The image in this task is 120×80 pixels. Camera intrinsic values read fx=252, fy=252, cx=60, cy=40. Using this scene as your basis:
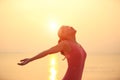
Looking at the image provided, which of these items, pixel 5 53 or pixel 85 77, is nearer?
pixel 5 53

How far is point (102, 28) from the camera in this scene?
1.63m

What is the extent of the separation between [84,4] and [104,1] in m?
0.14

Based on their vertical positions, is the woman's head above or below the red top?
above

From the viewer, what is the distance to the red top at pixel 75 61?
106 cm

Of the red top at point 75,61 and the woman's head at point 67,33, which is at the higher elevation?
the woman's head at point 67,33

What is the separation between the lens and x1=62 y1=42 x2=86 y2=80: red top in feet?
3.48

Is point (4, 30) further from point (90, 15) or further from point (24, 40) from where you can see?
point (90, 15)

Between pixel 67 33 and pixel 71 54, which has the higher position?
pixel 67 33

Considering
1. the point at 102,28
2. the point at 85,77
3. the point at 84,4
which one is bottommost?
the point at 85,77

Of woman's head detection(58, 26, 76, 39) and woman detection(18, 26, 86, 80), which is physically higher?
woman's head detection(58, 26, 76, 39)

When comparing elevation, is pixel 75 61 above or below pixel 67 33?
below

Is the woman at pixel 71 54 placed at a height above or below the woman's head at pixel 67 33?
below

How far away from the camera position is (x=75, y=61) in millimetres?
1081

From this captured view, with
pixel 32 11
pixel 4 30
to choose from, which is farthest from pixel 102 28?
pixel 4 30
